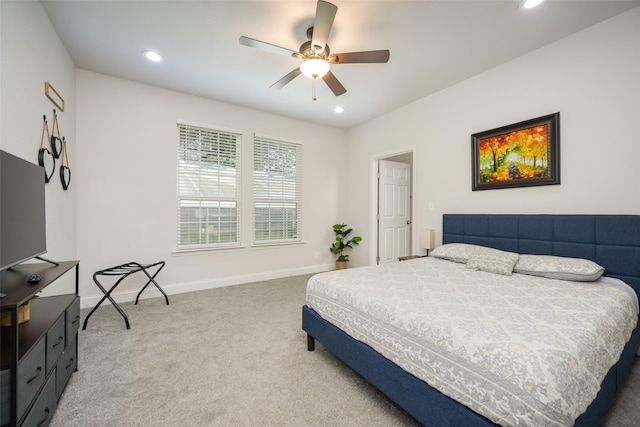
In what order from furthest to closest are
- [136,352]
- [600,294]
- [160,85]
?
[160,85], [136,352], [600,294]

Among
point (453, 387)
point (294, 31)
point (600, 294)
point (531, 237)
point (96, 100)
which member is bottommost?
point (453, 387)

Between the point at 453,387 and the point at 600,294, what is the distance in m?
1.46

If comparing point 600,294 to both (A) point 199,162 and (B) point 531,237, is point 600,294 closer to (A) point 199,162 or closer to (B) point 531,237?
(B) point 531,237

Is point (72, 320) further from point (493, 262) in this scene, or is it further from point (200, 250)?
point (493, 262)

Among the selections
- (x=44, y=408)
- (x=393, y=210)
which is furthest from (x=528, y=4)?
(x=44, y=408)

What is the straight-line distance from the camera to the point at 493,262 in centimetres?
246

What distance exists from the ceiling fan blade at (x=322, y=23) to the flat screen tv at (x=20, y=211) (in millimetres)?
1984

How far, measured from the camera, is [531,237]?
2.67 m

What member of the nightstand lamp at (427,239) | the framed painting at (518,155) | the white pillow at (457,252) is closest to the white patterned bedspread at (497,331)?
the white pillow at (457,252)

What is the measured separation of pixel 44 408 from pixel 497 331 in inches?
90.9

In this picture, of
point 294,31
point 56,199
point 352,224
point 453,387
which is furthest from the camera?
point 352,224

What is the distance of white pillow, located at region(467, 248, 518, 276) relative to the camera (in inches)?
93.3

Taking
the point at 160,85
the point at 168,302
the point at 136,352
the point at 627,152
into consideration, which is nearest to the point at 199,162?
the point at 160,85

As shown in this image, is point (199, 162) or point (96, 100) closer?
point (96, 100)
